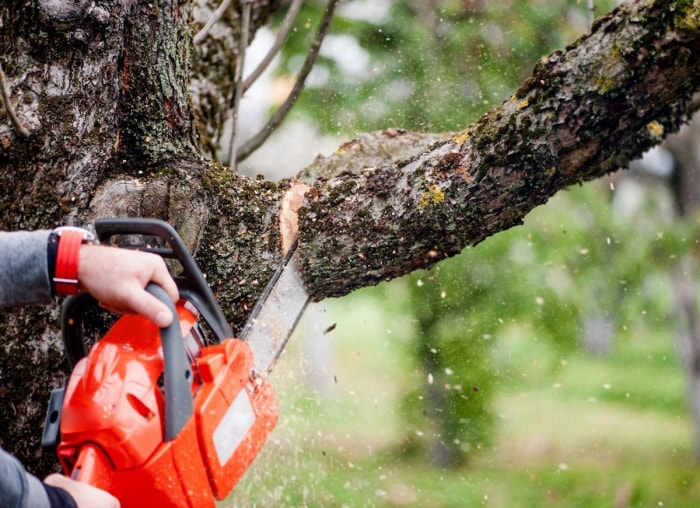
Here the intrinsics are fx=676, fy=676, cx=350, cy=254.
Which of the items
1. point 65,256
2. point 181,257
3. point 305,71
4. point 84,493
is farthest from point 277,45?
point 84,493

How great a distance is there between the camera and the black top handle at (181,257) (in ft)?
4.03

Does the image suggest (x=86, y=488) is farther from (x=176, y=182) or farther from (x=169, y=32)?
(x=169, y=32)

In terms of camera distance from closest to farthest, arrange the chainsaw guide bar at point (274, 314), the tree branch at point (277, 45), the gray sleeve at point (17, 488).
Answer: the gray sleeve at point (17, 488), the chainsaw guide bar at point (274, 314), the tree branch at point (277, 45)

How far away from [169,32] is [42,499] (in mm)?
1075

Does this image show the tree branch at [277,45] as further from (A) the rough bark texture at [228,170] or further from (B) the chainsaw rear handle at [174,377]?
(B) the chainsaw rear handle at [174,377]

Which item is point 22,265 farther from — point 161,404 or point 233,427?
point 233,427

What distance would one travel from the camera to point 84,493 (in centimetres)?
108

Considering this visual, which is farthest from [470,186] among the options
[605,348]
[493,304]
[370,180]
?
[605,348]

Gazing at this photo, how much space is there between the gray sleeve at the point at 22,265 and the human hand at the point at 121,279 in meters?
0.07

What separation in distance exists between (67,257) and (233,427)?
1.46 ft

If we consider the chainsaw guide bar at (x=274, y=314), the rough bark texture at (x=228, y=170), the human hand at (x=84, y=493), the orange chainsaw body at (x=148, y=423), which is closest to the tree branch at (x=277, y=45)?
the rough bark texture at (x=228, y=170)

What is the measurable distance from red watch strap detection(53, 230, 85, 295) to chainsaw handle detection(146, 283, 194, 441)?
126 millimetres

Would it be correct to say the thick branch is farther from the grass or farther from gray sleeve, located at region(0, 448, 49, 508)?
the grass

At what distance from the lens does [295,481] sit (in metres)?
5.93
